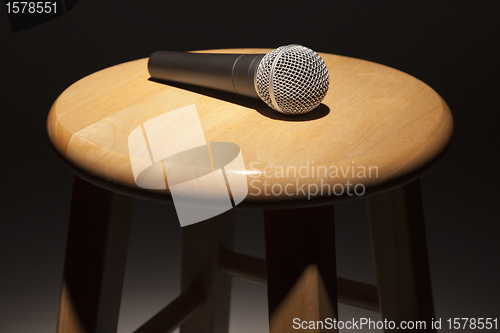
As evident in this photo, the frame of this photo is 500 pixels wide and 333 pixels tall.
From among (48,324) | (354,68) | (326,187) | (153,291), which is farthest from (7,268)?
(326,187)

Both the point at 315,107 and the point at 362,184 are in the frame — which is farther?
the point at 315,107

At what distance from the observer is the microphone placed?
2.33 ft

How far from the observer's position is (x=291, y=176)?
1.92ft

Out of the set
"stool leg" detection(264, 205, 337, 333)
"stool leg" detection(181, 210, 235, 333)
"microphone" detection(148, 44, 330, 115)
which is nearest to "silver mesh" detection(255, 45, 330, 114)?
"microphone" detection(148, 44, 330, 115)

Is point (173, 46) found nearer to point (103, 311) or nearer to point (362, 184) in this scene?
point (103, 311)

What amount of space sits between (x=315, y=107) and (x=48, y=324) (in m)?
0.87

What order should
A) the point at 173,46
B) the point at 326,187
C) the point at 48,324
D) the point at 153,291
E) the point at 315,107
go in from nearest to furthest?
the point at 326,187 → the point at 315,107 → the point at 48,324 → the point at 153,291 → the point at 173,46

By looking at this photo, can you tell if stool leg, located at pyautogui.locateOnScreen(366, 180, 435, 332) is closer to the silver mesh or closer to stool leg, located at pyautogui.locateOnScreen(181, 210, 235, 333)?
the silver mesh

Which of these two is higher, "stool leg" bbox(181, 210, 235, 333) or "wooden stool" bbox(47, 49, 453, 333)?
"wooden stool" bbox(47, 49, 453, 333)

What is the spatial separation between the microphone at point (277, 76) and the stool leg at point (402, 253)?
0.20 metres

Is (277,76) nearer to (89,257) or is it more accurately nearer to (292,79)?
(292,79)

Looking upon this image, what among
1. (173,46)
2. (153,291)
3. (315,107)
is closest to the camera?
(315,107)

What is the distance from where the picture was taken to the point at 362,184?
0.60 m

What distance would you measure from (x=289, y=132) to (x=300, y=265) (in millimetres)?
161
